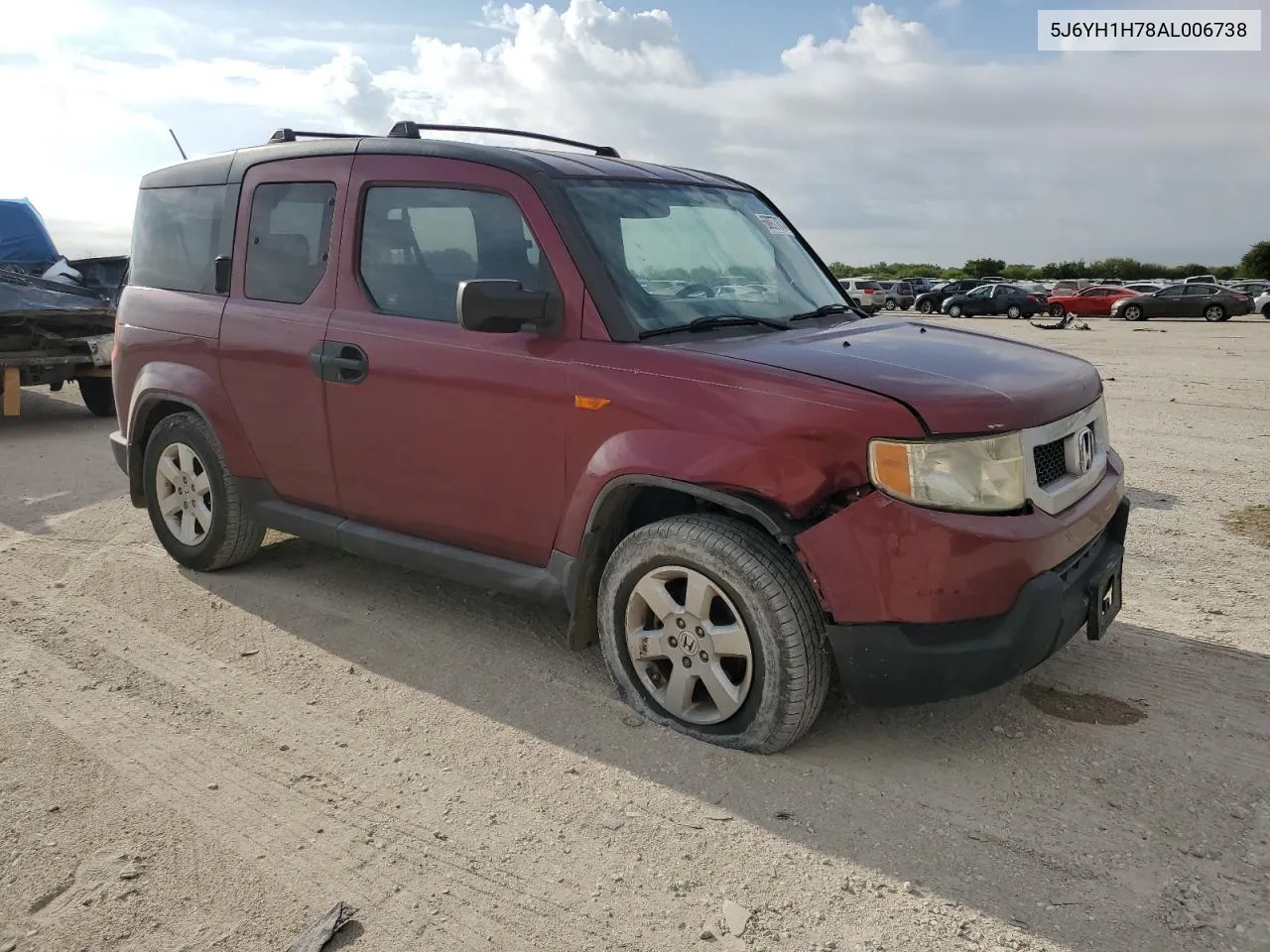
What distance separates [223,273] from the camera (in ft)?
15.6

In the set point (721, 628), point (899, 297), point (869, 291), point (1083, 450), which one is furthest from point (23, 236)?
point (899, 297)

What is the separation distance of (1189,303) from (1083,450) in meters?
33.4

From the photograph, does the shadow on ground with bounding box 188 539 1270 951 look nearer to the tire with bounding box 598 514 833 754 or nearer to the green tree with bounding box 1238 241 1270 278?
the tire with bounding box 598 514 833 754

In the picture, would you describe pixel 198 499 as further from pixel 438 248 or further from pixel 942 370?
pixel 942 370

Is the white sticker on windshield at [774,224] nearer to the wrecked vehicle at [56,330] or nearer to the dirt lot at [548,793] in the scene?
the dirt lot at [548,793]

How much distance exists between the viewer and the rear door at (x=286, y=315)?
4320mm

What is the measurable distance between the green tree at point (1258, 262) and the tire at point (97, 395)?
69313mm

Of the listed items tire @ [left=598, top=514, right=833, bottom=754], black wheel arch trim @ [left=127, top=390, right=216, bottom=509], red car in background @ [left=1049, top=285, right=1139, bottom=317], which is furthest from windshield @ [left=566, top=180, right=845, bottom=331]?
red car in background @ [left=1049, top=285, right=1139, bottom=317]

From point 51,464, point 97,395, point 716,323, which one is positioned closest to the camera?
point 716,323

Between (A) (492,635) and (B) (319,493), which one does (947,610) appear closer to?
(A) (492,635)

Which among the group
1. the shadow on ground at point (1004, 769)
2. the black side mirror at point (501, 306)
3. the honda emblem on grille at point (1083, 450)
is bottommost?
the shadow on ground at point (1004, 769)

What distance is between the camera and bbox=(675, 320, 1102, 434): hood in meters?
3.02

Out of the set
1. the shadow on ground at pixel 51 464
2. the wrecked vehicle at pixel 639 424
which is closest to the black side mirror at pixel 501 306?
the wrecked vehicle at pixel 639 424

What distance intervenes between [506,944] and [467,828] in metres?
0.52
